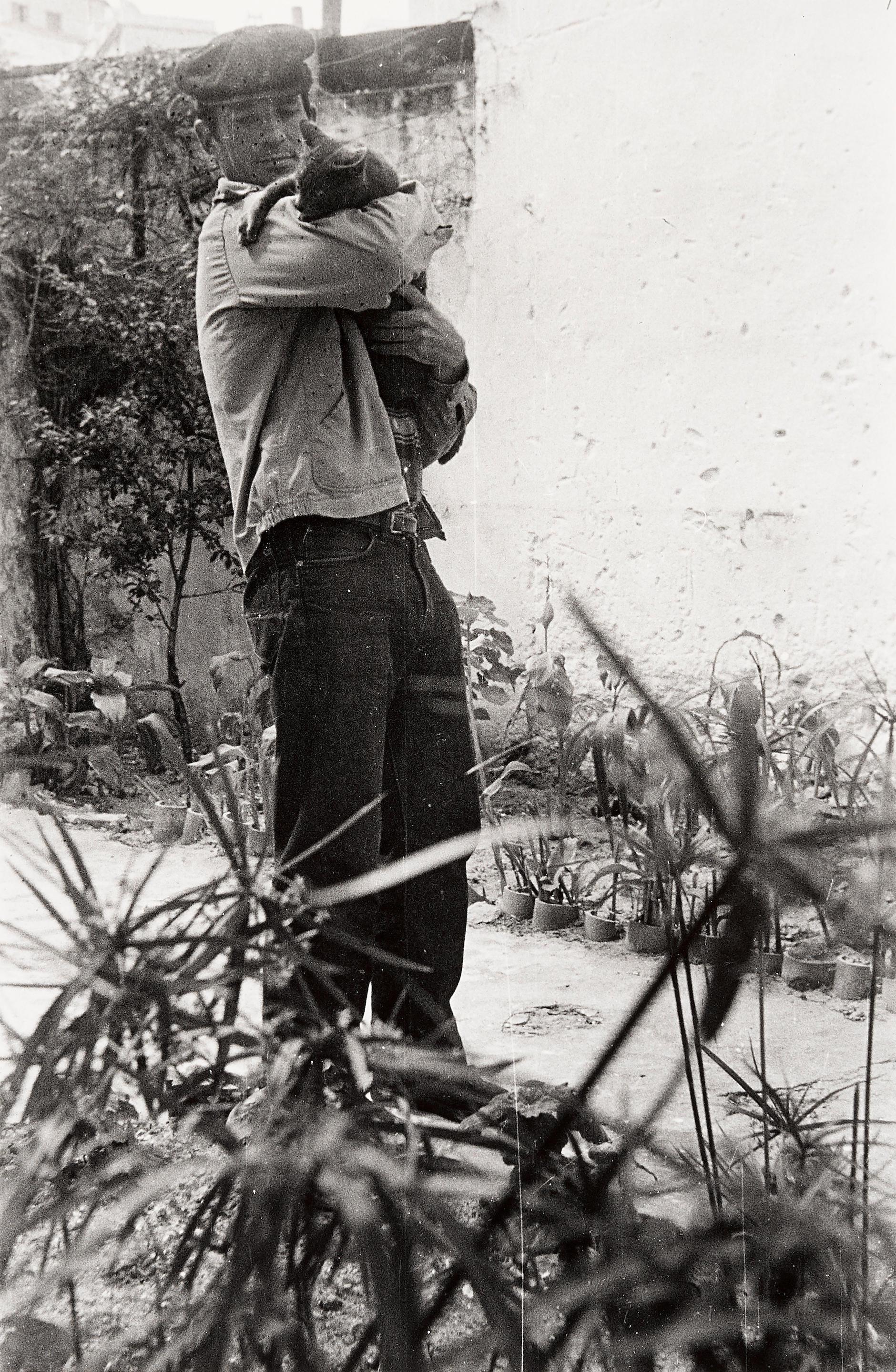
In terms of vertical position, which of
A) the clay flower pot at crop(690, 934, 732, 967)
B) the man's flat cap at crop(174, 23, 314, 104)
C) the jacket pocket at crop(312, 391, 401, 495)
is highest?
the man's flat cap at crop(174, 23, 314, 104)

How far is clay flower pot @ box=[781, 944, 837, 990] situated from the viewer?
3.47 ft

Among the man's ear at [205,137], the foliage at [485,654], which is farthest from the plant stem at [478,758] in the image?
the man's ear at [205,137]

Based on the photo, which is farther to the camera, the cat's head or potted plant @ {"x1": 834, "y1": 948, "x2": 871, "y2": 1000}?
potted plant @ {"x1": 834, "y1": 948, "x2": 871, "y2": 1000}

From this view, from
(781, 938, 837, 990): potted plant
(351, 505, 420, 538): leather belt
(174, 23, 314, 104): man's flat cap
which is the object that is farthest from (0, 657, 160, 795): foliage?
(781, 938, 837, 990): potted plant

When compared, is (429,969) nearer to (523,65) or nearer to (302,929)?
(302,929)

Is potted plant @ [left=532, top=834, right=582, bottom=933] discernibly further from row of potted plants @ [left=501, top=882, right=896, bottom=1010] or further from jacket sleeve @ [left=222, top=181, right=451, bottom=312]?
jacket sleeve @ [left=222, top=181, right=451, bottom=312]

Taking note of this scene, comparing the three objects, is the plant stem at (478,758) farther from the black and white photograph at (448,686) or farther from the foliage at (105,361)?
the foliage at (105,361)

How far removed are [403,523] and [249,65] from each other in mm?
381

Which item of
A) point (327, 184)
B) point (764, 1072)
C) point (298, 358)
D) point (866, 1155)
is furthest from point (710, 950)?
point (327, 184)

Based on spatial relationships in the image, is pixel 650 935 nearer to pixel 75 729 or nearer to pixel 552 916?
pixel 552 916

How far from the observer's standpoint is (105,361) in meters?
1.03

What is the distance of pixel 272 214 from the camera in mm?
969

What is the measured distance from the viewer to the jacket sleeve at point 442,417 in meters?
1.03

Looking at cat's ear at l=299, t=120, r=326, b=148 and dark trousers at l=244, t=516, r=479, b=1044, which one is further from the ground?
cat's ear at l=299, t=120, r=326, b=148
